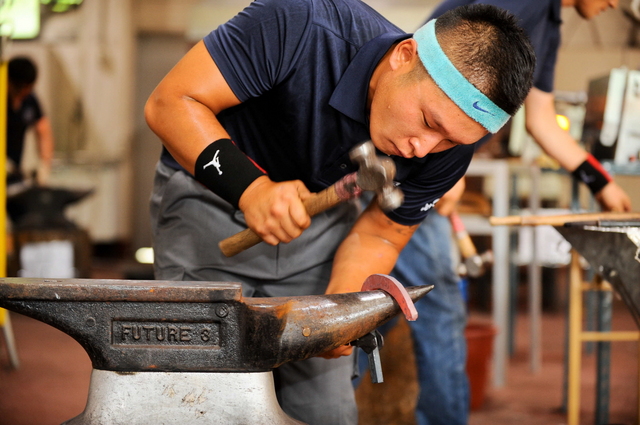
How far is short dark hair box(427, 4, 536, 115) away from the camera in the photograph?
113cm

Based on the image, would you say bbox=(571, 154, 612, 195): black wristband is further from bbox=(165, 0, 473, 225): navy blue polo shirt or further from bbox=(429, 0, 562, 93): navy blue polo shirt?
bbox=(165, 0, 473, 225): navy blue polo shirt

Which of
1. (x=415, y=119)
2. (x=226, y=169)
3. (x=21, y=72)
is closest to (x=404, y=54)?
(x=415, y=119)

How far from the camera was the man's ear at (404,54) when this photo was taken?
1.22 meters

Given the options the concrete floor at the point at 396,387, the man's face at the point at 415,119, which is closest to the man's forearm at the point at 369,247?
the man's face at the point at 415,119

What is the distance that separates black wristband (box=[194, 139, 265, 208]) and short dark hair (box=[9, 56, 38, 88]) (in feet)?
13.4

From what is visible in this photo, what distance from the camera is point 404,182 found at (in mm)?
1449

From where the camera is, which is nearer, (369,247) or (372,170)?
(372,170)

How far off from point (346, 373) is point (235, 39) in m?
0.79

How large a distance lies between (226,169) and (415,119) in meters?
0.35

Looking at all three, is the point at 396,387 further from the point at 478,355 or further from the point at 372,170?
the point at 372,170

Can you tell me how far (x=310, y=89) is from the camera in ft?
4.40

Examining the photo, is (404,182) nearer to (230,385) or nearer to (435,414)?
(230,385)

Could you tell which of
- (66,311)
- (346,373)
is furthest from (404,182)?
(66,311)

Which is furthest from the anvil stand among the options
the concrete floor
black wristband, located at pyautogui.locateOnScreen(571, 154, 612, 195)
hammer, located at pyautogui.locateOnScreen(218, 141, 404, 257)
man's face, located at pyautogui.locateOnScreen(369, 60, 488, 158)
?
black wristband, located at pyautogui.locateOnScreen(571, 154, 612, 195)
